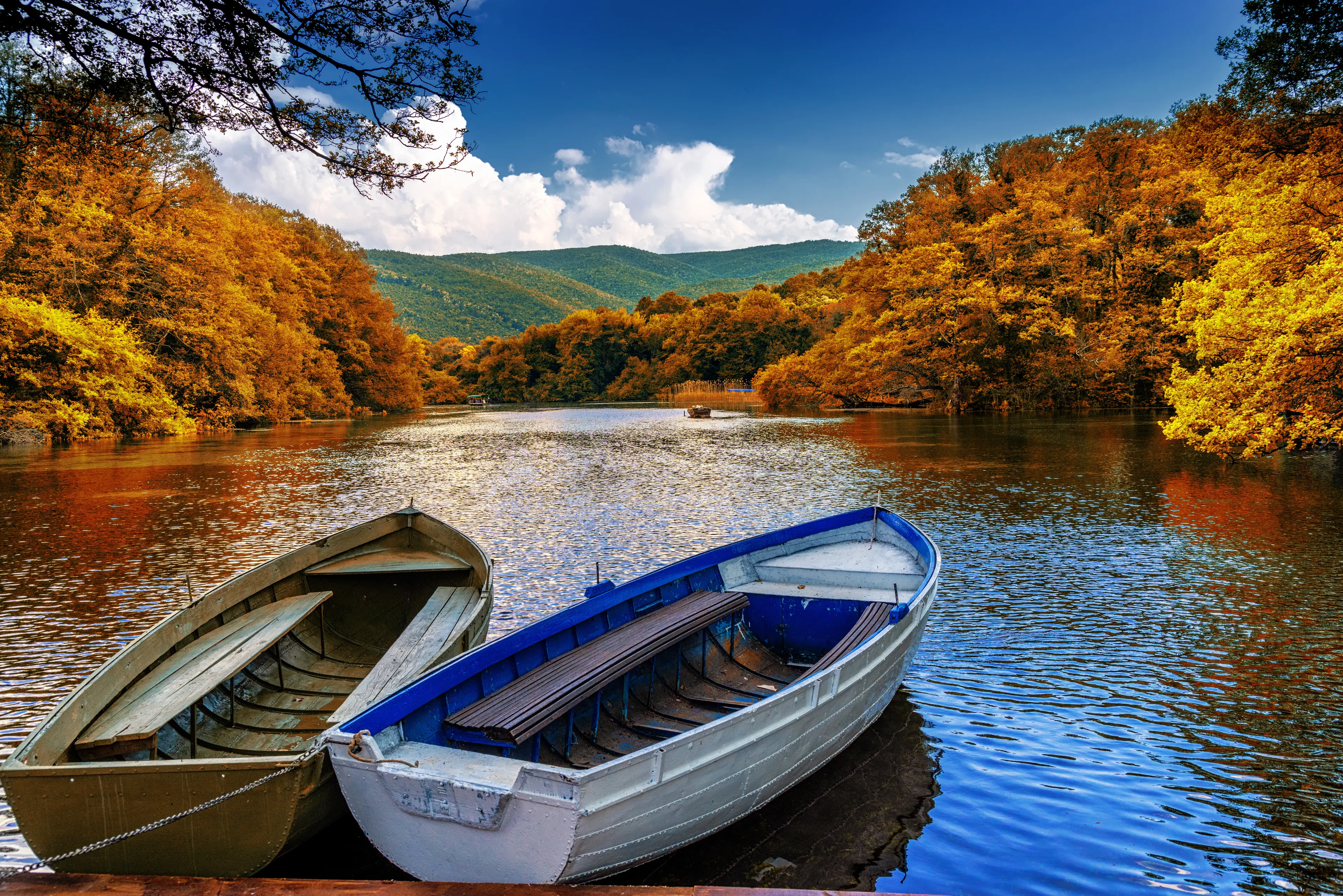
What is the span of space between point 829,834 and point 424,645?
3747mm

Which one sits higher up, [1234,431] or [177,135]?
[177,135]

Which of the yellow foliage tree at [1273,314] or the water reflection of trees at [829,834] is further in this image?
the yellow foliage tree at [1273,314]

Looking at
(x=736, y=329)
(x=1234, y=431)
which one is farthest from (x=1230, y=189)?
(x=736, y=329)

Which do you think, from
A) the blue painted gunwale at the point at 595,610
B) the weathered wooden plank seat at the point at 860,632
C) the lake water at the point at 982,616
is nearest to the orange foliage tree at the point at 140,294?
the lake water at the point at 982,616

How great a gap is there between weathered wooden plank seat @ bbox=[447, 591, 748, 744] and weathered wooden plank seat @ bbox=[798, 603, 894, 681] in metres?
1.10

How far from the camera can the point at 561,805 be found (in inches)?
155

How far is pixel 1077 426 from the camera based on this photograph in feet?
133

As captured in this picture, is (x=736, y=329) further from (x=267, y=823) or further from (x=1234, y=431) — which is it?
(x=267, y=823)

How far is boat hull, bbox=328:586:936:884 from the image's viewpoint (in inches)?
158

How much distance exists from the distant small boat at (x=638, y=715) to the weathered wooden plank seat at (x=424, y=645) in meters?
0.94

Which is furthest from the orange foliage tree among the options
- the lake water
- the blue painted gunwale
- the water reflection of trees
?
the water reflection of trees

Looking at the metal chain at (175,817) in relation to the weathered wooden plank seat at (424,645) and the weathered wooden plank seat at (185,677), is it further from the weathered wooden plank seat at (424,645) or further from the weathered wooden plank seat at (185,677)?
the weathered wooden plank seat at (424,645)

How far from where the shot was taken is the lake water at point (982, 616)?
5223 mm

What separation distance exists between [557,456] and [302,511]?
1581 cm
